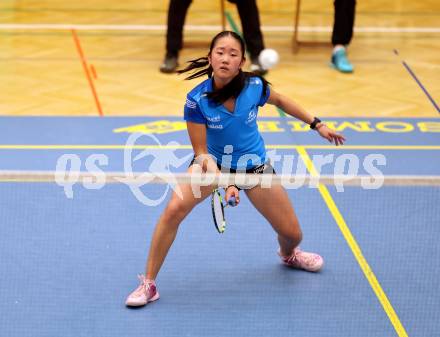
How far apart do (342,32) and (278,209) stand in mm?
5245

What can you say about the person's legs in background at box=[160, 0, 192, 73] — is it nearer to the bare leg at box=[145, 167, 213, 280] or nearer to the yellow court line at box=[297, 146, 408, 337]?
the yellow court line at box=[297, 146, 408, 337]

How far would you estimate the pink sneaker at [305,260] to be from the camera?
18.5ft

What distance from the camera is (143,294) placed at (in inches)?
206

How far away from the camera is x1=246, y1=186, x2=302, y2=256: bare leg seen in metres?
5.13

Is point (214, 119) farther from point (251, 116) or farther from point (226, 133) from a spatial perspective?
point (251, 116)

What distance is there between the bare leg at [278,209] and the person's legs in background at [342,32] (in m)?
4.83

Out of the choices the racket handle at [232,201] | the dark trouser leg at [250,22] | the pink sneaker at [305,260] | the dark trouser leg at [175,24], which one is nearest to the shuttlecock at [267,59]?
the dark trouser leg at [250,22]

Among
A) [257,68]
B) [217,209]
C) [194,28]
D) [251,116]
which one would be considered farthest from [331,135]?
[194,28]

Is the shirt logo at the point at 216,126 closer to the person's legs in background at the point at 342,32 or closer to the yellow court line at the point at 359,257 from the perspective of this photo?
the yellow court line at the point at 359,257

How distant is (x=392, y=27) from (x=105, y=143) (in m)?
5.35

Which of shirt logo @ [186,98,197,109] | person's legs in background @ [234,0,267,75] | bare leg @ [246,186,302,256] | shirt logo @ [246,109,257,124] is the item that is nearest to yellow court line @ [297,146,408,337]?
bare leg @ [246,186,302,256]

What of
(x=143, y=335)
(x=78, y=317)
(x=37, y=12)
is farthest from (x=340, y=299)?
(x=37, y=12)

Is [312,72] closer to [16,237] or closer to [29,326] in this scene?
[16,237]

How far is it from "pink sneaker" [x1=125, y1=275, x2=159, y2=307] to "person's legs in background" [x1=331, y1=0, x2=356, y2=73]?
5245mm
